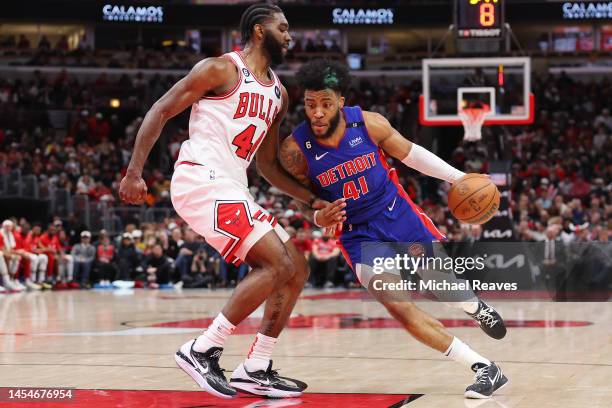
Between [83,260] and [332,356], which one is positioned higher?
[332,356]

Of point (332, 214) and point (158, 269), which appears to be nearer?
point (332, 214)

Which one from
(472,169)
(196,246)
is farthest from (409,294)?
(472,169)

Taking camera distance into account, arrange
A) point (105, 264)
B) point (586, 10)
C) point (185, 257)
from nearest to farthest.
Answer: point (185, 257) → point (105, 264) → point (586, 10)

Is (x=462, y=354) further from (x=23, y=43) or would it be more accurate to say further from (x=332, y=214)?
(x=23, y=43)

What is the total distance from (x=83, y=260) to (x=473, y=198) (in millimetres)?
15379

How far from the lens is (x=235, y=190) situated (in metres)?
5.78

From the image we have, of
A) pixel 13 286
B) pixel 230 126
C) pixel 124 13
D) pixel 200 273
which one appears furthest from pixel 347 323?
pixel 124 13

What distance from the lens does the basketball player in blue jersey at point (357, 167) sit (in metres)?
5.88

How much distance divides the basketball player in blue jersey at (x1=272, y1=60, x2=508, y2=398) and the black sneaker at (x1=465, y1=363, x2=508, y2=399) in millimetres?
321

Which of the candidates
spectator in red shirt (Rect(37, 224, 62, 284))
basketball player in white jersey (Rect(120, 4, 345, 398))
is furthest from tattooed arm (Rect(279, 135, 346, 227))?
spectator in red shirt (Rect(37, 224, 62, 284))

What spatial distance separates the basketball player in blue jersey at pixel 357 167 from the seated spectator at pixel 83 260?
14734mm

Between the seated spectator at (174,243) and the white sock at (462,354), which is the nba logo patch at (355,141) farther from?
the seated spectator at (174,243)

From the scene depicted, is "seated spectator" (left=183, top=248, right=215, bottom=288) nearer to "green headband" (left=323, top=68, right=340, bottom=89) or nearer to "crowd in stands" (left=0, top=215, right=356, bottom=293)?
"crowd in stands" (left=0, top=215, right=356, bottom=293)

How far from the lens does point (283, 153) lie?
244 inches
